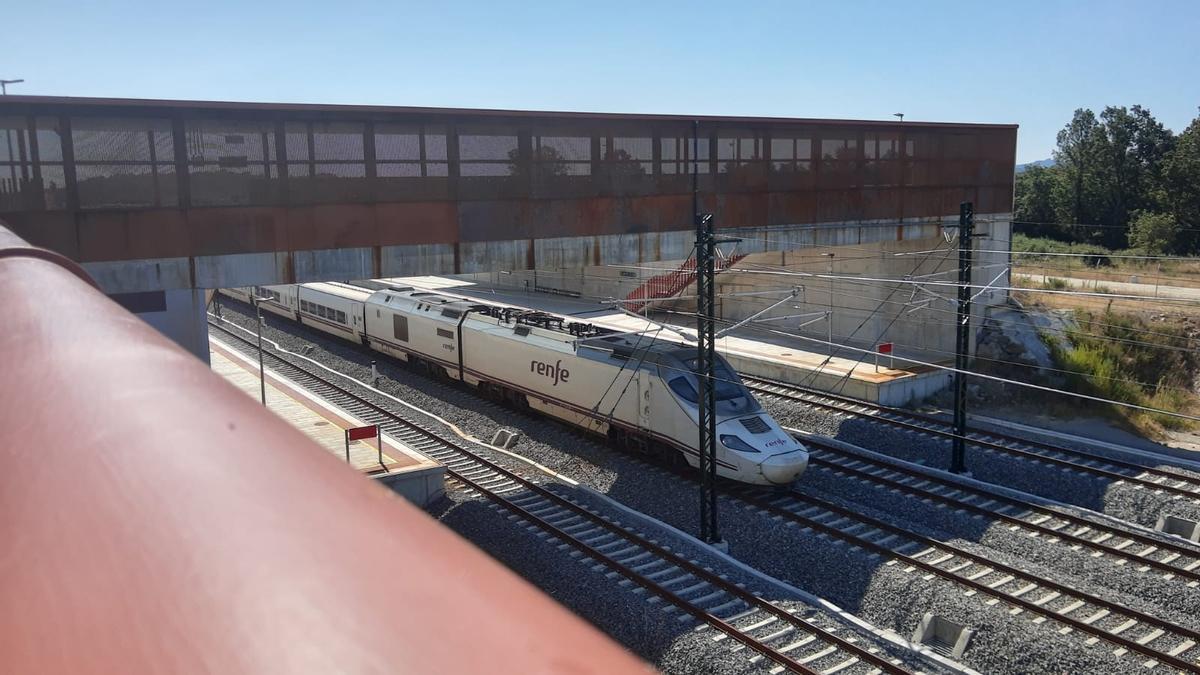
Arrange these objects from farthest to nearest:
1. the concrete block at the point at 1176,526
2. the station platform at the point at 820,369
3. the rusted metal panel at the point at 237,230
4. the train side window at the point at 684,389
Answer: the station platform at the point at 820,369
the train side window at the point at 684,389
the concrete block at the point at 1176,526
the rusted metal panel at the point at 237,230

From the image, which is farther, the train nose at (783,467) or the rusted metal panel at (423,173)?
the train nose at (783,467)

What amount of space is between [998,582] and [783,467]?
412 cm

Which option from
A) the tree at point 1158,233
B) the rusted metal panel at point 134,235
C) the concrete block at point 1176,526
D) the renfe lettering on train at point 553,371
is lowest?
the concrete block at point 1176,526

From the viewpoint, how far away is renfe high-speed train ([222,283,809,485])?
1638 cm

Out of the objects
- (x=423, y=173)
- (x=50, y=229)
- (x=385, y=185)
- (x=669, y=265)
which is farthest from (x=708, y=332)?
(x=669, y=265)

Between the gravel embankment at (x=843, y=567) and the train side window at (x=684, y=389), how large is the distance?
66.3 inches

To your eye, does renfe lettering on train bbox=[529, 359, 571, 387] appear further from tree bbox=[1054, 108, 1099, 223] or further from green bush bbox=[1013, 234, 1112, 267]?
tree bbox=[1054, 108, 1099, 223]

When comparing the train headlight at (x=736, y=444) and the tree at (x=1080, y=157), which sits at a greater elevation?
the tree at (x=1080, y=157)

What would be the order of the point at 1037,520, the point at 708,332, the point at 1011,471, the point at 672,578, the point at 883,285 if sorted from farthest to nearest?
the point at 883,285 < the point at 1011,471 < the point at 1037,520 < the point at 708,332 < the point at 672,578

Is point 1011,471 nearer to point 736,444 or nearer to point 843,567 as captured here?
point 736,444

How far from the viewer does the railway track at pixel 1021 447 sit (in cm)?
1717

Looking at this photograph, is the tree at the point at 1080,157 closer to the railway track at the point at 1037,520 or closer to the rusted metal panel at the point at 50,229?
the railway track at the point at 1037,520

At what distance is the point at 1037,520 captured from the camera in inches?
606

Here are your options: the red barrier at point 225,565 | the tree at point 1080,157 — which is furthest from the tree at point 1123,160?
the red barrier at point 225,565
